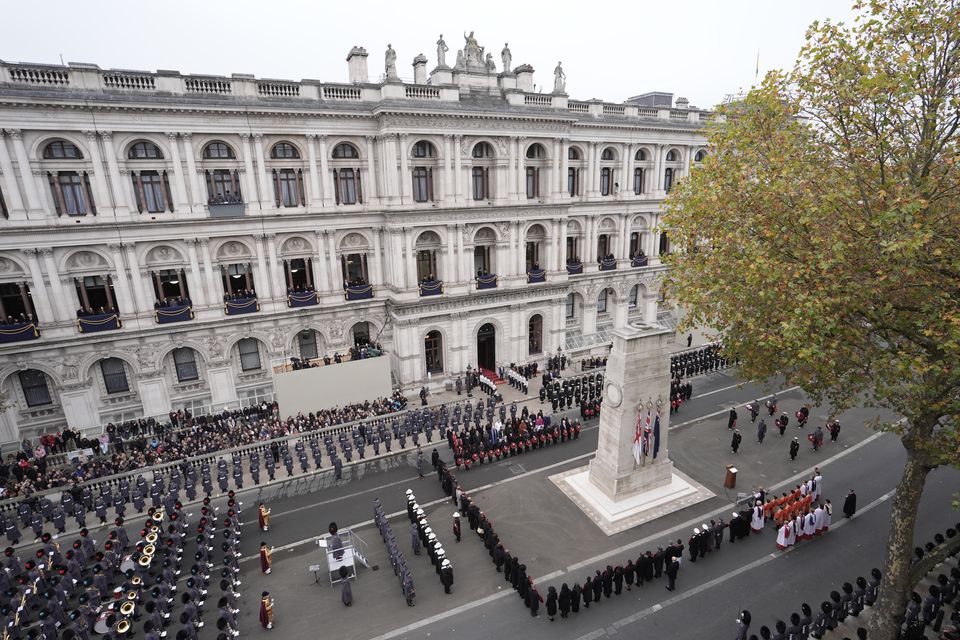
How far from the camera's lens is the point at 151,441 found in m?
26.3

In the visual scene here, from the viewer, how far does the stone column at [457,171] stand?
3025 centimetres

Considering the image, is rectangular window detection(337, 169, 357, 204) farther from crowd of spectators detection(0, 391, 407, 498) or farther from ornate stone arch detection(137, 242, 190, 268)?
crowd of spectators detection(0, 391, 407, 498)

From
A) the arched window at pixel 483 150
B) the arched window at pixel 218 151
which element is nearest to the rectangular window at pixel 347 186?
the arched window at pixel 218 151

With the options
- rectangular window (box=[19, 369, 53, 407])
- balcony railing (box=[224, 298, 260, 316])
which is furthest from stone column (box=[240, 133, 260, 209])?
rectangular window (box=[19, 369, 53, 407])

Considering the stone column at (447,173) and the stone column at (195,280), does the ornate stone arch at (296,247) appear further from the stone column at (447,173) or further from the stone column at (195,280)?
the stone column at (447,173)

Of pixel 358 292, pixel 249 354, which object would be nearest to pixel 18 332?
pixel 249 354

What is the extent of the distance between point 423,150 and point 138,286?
58.6 feet

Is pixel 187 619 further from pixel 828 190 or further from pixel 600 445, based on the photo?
pixel 828 190

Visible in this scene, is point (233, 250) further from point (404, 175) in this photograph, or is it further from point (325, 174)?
point (404, 175)

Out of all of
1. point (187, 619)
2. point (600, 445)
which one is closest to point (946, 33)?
point (600, 445)

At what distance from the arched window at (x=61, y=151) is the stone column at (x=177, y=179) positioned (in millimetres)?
4069

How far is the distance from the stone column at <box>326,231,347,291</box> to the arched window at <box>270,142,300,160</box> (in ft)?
15.9

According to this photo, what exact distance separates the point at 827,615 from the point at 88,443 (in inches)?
1266

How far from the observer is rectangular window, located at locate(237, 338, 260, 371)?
98.4 feet
